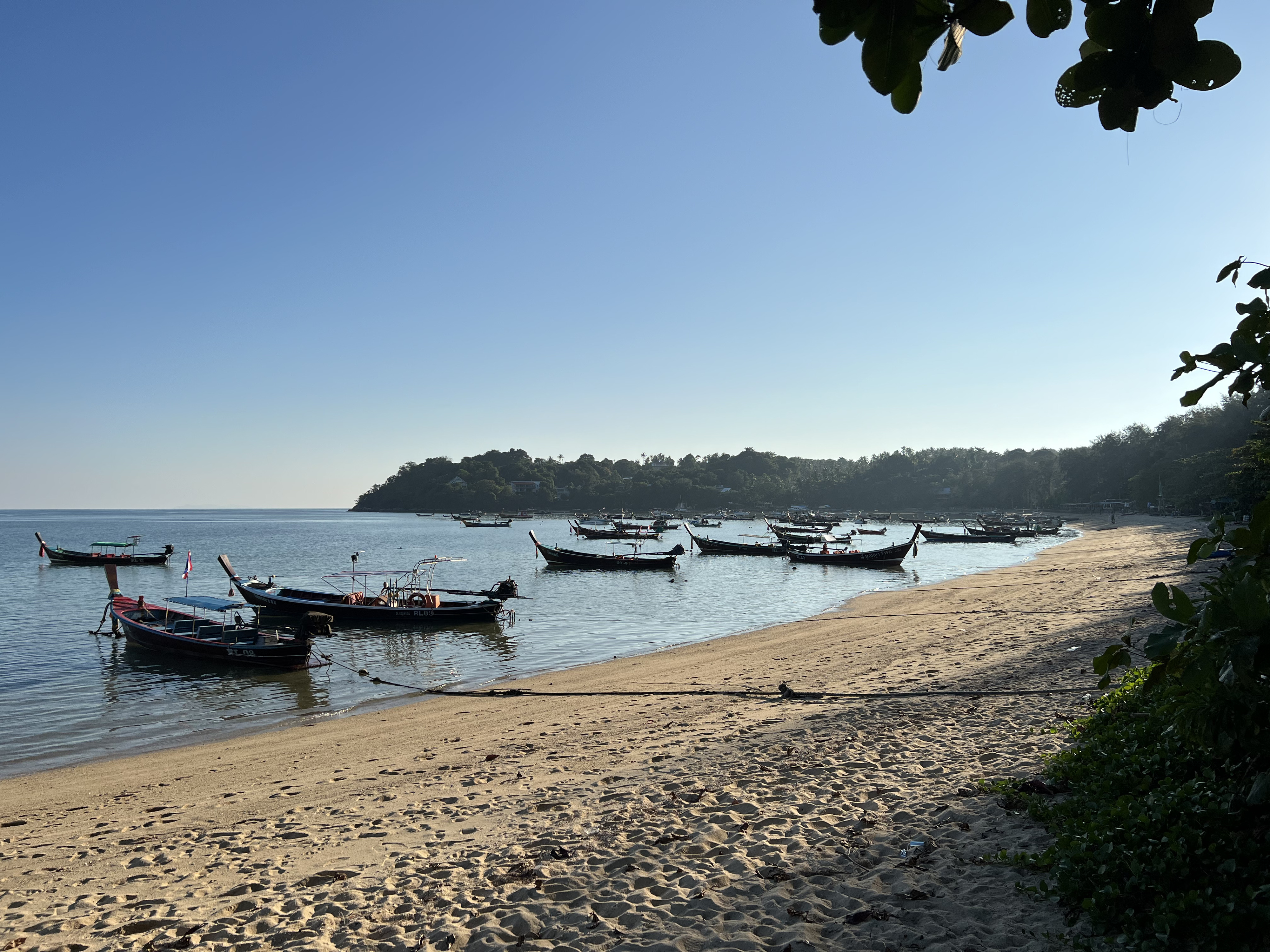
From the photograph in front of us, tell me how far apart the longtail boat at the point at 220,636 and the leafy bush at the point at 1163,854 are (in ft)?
→ 56.7

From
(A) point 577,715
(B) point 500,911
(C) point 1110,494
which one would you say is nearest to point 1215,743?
(B) point 500,911

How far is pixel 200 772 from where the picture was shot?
10047 millimetres

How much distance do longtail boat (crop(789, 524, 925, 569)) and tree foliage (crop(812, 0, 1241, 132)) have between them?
4685 cm

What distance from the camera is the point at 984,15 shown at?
156cm

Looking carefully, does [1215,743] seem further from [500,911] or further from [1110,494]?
[1110,494]

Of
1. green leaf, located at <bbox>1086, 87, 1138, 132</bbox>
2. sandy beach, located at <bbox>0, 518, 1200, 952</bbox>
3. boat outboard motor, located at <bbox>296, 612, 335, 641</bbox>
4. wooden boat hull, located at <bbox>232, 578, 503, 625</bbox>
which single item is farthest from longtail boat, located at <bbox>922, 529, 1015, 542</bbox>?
green leaf, located at <bbox>1086, 87, 1138, 132</bbox>

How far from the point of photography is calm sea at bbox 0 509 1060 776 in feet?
46.2

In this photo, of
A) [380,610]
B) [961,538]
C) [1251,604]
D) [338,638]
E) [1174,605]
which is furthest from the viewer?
[961,538]

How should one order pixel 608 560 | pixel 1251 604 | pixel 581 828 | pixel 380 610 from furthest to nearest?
1. pixel 608 560
2. pixel 380 610
3. pixel 581 828
4. pixel 1251 604

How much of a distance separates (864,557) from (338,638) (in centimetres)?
3495

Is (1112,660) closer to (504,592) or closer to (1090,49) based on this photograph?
(1090,49)

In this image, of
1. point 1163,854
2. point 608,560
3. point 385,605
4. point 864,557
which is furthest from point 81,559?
point 1163,854

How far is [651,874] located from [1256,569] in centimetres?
424

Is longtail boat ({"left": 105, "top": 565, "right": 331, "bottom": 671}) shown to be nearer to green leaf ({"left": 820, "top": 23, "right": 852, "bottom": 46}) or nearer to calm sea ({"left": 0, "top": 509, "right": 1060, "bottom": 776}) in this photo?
calm sea ({"left": 0, "top": 509, "right": 1060, "bottom": 776})
